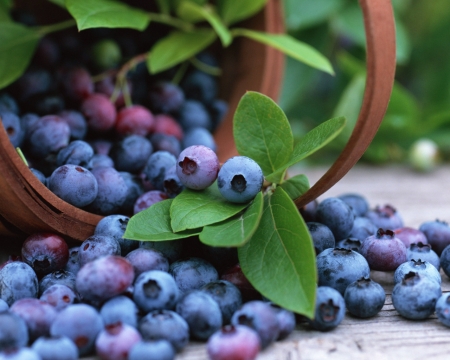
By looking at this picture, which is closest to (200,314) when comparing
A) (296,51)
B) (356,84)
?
(296,51)

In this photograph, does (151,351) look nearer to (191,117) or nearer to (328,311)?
(328,311)

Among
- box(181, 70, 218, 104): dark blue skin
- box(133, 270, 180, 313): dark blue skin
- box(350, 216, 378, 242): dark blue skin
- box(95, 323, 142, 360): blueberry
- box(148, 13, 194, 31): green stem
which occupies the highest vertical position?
box(148, 13, 194, 31): green stem

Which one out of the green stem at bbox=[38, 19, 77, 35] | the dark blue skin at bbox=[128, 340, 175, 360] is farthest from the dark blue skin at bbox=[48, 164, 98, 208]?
the green stem at bbox=[38, 19, 77, 35]

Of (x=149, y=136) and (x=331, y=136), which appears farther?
(x=149, y=136)

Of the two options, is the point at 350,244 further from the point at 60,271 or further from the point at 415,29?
the point at 415,29

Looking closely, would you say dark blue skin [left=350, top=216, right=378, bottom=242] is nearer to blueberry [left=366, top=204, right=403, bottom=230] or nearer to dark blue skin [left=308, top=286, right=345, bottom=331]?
blueberry [left=366, top=204, right=403, bottom=230]

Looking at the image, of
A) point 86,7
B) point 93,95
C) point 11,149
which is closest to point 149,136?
point 93,95
